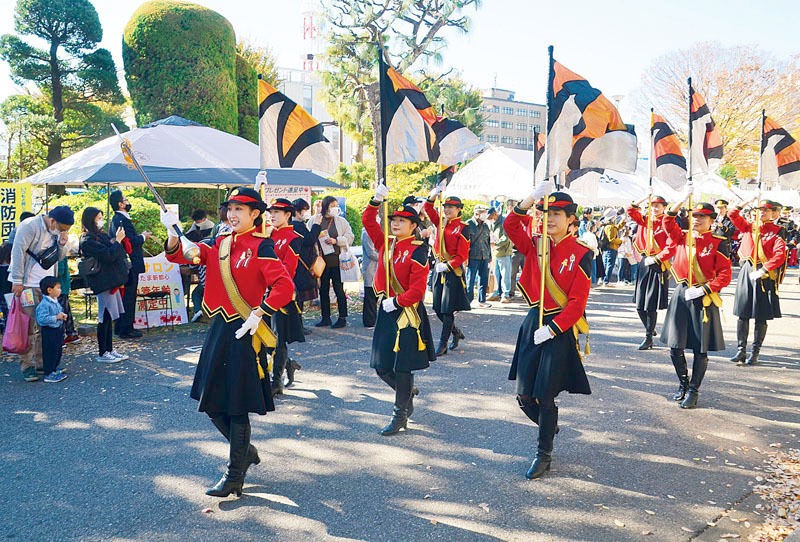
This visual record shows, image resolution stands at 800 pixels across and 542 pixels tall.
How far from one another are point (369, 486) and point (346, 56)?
71.5ft

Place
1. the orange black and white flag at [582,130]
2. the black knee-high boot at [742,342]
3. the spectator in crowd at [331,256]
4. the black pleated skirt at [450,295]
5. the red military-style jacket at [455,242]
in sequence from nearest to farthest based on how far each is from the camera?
the orange black and white flag at [582,130]
the black knee-high boot at [742,342]
the black pleated skirt at [450,295]
the red military-style jacket at [455,242]
the spectator in crowd at [331,256]

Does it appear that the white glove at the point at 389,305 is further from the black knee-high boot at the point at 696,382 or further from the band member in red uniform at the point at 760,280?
the band member in red uniform at the point at 760,280

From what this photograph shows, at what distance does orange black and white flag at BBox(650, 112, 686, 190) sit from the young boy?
23.8ft

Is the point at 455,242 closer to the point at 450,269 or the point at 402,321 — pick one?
the point at 450,269

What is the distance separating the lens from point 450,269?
8461 mm

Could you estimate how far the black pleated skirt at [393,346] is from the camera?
5328mm

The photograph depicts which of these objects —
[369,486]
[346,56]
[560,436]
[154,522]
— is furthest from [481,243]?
[346,56]

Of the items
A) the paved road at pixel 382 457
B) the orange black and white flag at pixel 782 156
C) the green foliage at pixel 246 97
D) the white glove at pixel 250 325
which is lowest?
the paved road at pixel 382 457

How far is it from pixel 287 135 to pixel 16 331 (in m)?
3.80

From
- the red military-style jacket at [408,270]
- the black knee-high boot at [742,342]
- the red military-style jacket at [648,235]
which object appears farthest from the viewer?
the red military-style jacket at [648,235]

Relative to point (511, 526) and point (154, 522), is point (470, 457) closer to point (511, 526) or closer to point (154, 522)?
point (511, 526)

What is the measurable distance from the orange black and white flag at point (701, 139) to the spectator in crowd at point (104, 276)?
7.05 m

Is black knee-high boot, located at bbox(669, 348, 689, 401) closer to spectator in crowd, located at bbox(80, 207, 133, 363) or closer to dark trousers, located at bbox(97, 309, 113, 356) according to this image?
spectator in crowd, located at bbox(80, 207, 133, 363)

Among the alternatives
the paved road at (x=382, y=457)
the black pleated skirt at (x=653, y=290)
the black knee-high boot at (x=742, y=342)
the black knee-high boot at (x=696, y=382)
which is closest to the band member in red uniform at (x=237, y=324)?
the paved road at (x=382, y=457)
